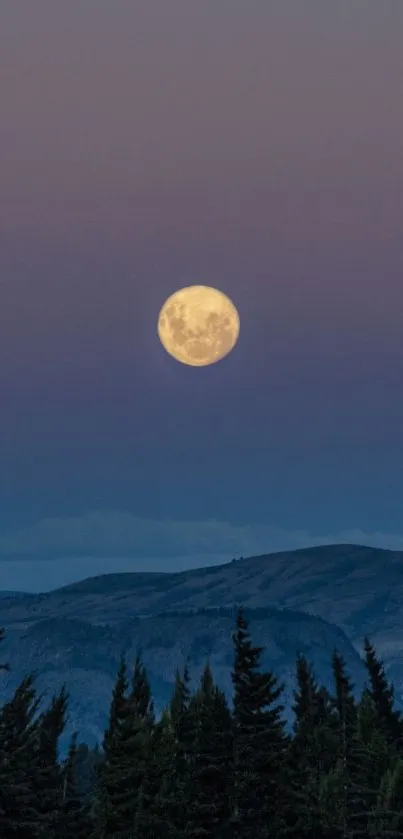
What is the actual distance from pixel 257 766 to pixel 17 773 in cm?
1519

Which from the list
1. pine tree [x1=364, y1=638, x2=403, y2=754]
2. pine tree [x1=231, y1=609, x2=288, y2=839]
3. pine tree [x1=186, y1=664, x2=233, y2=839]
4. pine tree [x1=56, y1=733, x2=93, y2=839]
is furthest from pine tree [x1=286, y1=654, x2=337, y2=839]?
pine tree [x1=56, y1=733, x2=93, y2=839]

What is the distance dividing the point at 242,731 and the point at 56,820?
11.9 meters

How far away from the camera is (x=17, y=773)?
149 feet

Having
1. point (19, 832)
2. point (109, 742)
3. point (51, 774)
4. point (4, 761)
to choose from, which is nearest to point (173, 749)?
point (109, 742)

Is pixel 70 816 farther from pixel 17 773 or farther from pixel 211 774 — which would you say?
pixel 211 774

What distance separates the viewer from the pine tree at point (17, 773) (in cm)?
4138

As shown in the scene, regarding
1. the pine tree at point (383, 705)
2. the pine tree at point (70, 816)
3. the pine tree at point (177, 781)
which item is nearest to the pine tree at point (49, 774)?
the pine tree at point (70, 816)

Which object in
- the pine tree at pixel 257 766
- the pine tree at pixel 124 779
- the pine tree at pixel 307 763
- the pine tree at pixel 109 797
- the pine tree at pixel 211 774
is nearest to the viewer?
the pine tree at pixel 124 779

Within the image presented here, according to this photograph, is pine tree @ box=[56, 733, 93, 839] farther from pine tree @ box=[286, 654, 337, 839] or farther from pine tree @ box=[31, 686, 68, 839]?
pine tree @ box=[286, 654, 337, 839]

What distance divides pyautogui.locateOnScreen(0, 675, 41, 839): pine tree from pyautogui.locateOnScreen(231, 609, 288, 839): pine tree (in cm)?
1188

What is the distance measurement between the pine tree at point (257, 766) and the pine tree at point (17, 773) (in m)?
11.9

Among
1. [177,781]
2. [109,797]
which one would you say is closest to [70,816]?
[109,797]

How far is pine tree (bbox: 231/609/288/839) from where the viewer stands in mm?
52469

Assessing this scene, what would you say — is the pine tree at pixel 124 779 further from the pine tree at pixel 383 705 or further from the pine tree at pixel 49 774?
the pine tree at pixel 383 705
